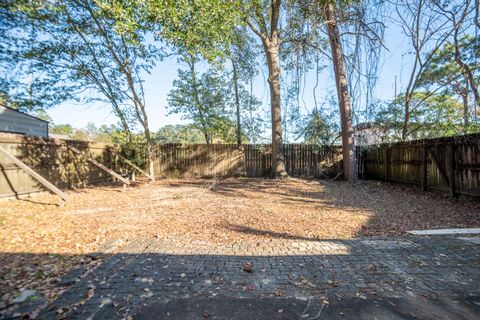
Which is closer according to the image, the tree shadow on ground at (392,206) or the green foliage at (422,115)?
the tree shadow on ground at (392,206)

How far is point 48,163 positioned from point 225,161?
21.8 ft

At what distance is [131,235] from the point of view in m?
3.24

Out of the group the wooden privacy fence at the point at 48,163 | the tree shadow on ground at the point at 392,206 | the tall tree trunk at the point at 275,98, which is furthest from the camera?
the tall tree trunk at the point at 275,98

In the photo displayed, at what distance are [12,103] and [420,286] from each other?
12847 millimetres

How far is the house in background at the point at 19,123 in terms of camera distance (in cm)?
788

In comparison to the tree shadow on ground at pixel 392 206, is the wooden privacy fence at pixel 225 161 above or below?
above

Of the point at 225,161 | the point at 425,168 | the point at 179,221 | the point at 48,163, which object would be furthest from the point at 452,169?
the point at 48,163

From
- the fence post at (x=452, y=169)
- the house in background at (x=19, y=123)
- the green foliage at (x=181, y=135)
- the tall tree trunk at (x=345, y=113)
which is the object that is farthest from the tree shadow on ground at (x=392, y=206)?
the house in background at (x=19, y=123)

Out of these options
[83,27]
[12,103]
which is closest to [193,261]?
[83,27]

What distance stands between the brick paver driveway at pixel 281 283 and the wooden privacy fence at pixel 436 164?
11.0 feet

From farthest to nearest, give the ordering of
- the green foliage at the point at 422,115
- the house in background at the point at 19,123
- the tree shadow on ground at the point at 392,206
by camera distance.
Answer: the green foliage at the point at 422,115 < the house in background at the point at 19,123 < the tree shadow on ground at the point at 392,206

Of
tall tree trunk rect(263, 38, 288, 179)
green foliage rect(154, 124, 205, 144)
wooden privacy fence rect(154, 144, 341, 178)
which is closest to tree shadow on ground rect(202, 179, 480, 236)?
tall tree trunk rect(263, 38, 288, 179)

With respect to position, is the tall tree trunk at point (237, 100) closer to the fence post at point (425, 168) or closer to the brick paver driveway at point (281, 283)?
the fence post at point (425, 168)

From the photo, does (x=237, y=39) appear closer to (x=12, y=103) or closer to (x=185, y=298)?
(x=12, y=103)
